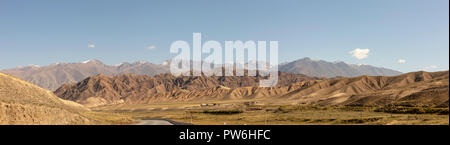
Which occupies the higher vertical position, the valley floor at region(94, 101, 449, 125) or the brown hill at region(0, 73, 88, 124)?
the brown hill at region(0, 73, 88, 124)

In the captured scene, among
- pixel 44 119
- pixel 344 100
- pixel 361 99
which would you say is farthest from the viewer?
pixel 344 100

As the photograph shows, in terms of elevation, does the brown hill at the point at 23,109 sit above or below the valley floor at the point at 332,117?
above

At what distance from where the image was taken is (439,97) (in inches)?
4008

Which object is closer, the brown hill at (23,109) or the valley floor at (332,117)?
the brown hill at (23,109)

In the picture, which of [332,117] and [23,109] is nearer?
[23,109]

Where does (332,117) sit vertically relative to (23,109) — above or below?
below

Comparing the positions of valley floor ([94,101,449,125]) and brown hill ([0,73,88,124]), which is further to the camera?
valley floor ([94,101,449,125])

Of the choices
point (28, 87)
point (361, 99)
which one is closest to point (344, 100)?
point (361, 99)
